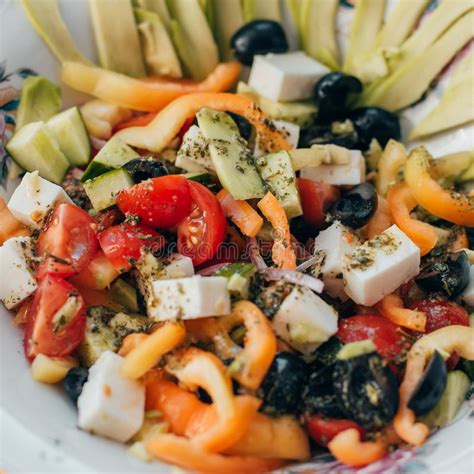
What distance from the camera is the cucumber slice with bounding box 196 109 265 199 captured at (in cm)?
280

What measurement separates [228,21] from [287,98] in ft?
1.96

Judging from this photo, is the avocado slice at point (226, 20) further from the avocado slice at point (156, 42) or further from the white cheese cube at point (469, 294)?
the white cheese cube at point (469, 294)

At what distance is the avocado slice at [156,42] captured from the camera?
352 centimetres

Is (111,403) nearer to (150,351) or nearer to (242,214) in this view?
(150,351)

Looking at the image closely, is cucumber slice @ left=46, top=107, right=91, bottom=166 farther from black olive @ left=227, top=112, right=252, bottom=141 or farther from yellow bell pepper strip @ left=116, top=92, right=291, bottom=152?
black olive @ left=227, top=112, right=252, bottom=141

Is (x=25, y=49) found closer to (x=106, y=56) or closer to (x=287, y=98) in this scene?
(x=106, y=56)

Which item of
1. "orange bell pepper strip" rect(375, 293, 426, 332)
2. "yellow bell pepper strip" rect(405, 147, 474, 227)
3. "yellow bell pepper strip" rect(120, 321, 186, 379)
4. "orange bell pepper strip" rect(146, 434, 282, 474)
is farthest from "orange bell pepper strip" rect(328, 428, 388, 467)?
"yellow bell pepper strip" rect(405, 147, 474, 227)

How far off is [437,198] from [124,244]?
4.69 feet

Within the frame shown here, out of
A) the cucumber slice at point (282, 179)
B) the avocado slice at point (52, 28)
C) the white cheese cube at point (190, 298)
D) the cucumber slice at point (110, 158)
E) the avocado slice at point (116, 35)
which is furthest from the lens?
the avocado slice at point (116, 35)

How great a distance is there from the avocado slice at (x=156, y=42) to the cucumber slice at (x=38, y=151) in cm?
78

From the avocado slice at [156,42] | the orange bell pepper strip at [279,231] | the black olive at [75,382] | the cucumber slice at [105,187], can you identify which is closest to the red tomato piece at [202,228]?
the orange bell pepper strip at [279,231]

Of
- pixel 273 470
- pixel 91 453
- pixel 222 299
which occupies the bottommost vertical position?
pixel 273 470

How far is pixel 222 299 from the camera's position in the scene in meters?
2.44

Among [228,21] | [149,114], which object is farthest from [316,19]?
[149,114]
